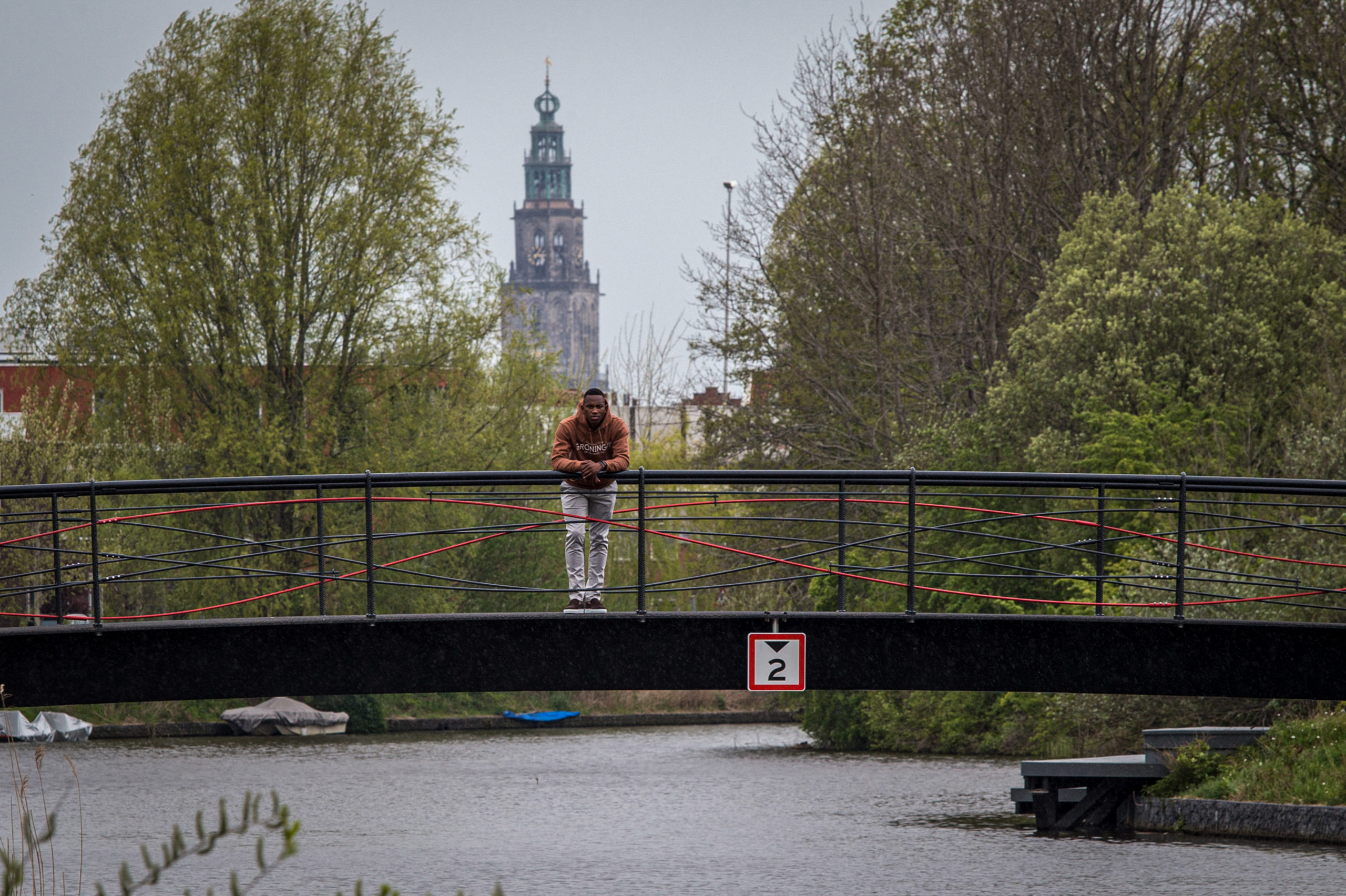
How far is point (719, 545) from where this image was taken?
15.5m

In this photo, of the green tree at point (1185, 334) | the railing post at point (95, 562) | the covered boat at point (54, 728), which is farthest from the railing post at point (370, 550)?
the covered boat at point (54, 728)

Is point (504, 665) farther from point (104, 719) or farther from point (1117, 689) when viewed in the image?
point (104, 719)

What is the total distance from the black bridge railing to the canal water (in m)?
3.62

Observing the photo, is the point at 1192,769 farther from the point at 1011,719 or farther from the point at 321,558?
the point at 321,558

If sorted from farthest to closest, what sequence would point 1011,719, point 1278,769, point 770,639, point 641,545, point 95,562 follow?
1. point 1011,719
2. point 1278,769
3. point 770,639
4. point 641,545
5. point 95,562

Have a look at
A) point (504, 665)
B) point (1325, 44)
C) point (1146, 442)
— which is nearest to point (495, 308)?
point (1146, 442)

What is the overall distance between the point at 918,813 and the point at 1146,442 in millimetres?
7811

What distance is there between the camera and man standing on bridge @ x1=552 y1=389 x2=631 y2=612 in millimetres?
12609

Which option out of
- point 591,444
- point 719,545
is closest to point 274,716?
point 719,545

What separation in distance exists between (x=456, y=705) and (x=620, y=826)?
20.9m

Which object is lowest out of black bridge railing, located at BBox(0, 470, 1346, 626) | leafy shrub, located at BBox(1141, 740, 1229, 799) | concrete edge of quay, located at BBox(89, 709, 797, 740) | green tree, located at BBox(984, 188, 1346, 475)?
concrete edge of quay, located at BBox(89, 709, 797, 740)

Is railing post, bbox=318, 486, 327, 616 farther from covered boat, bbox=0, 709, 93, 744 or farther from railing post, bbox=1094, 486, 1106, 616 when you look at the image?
covered boat, bbox=0, 709, 93, 744

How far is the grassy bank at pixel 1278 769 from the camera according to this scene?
21812 mm

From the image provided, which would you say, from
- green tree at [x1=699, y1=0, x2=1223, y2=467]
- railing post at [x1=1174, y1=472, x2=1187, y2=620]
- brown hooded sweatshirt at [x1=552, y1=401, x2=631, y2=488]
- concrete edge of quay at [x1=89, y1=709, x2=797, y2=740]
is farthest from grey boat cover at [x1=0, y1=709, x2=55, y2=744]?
railing post at [x1=1174, y1=472, x2=1187, y2=620]
